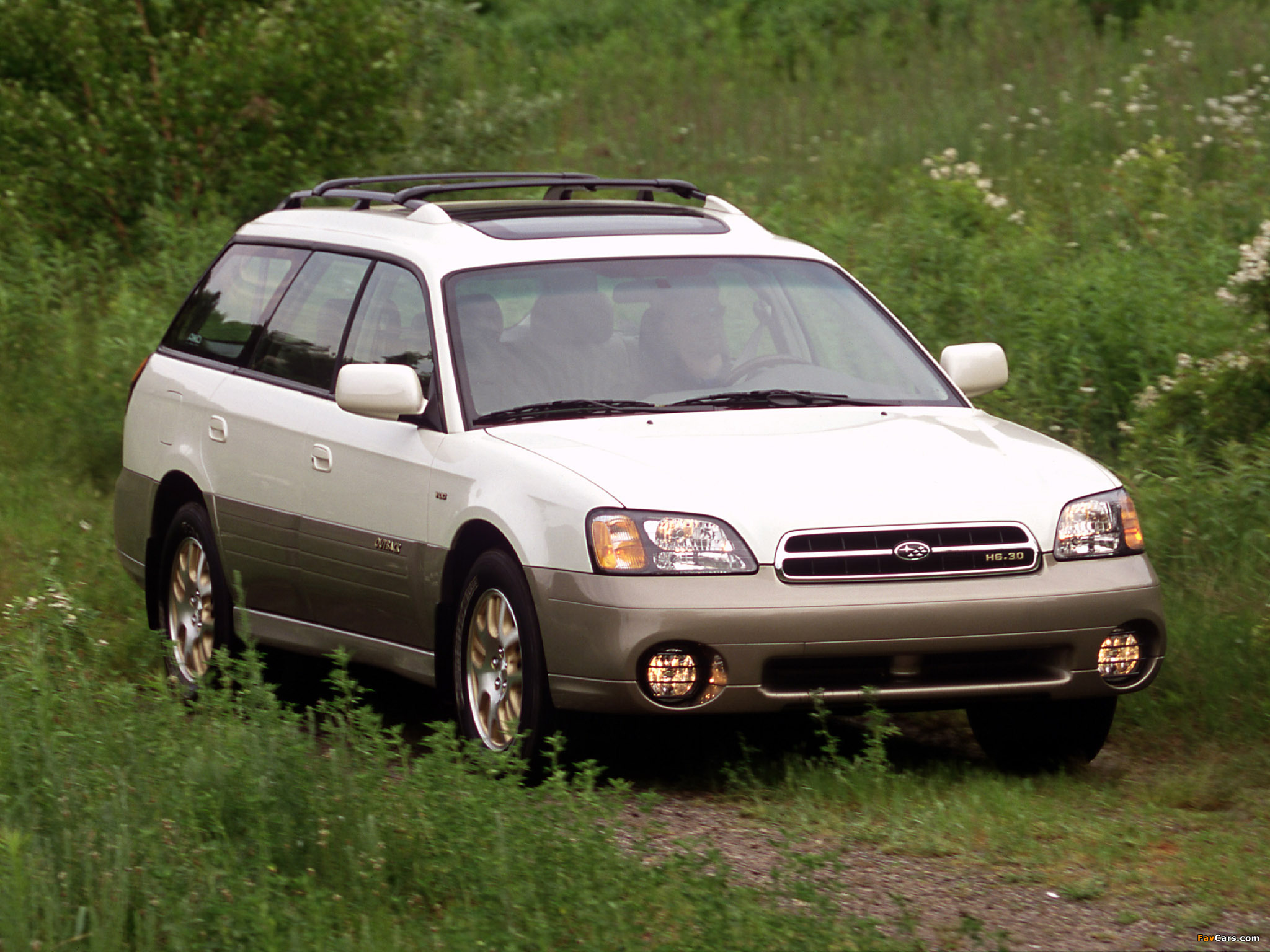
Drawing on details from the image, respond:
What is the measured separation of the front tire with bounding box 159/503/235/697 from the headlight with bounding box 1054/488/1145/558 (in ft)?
11.1

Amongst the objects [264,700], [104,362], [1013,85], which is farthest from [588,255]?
[1013,85]

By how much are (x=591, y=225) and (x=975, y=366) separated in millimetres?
1503

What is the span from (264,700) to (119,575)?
511 cm

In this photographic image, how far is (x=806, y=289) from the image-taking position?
24.7 ft

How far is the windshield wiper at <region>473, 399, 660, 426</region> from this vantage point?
21.7 ft

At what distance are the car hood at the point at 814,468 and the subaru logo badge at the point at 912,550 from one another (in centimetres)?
7

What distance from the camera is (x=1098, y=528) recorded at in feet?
20.3

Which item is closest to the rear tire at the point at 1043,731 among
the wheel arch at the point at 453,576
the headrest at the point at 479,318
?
the wheel arch at the point at 453,576

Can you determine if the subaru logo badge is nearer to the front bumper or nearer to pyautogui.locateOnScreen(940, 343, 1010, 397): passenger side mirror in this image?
the front bumper

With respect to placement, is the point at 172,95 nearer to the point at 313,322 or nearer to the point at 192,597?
the point at 192,597

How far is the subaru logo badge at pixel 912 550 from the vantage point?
584 cm

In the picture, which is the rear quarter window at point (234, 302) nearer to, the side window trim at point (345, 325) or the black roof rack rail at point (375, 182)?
the side window trim at point (345, 325)

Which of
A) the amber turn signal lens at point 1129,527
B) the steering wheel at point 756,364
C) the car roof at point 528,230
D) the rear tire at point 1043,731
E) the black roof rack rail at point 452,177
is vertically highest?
the black roof rack rail at point 452,177
